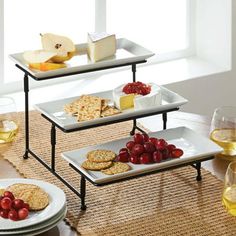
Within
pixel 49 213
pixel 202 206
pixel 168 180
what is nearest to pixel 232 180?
pixel 202 206

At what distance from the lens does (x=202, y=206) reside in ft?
8.84

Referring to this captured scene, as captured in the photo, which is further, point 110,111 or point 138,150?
point 110,111

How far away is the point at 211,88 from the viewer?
173 inches

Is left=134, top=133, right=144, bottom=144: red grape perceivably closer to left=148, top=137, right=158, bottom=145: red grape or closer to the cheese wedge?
left=148, top=137, right=158, bottom=145: red grape

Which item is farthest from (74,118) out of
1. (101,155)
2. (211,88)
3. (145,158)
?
(211,88)

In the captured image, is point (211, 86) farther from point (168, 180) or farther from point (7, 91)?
point (168, 180)

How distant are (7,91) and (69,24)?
0.41 metres

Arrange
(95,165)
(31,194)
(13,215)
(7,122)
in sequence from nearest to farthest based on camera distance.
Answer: (13,215)
(31,194)
(95,165)
(7,122)

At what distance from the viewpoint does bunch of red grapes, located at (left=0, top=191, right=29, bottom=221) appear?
2.47 metres

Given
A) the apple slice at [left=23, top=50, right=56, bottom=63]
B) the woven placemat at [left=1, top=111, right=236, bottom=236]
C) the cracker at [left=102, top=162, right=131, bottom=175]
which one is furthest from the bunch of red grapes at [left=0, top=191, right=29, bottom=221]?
the apple slice at [left=23, top=50, right=56, bottom=63]

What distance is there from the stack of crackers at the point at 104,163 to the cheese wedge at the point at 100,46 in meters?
0.36

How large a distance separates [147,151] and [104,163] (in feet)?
0.41

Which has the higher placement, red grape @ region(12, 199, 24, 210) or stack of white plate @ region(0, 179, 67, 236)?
red grape @ region(12, 199, 24, 210)

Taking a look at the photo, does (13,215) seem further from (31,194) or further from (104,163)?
(104,163)
